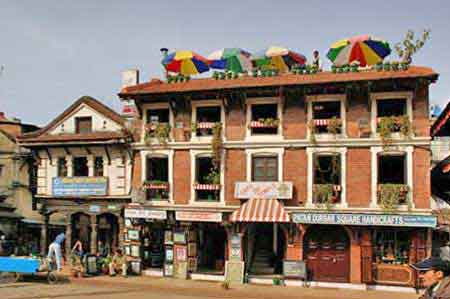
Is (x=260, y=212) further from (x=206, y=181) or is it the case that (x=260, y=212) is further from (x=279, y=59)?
(x=279, y=59)

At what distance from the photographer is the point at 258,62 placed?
2828cm

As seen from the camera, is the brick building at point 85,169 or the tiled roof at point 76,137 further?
the brick building at point 85,169

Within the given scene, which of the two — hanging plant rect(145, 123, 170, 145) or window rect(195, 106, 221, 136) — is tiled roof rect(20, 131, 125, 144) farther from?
window rect(195, 106, 221, 136)

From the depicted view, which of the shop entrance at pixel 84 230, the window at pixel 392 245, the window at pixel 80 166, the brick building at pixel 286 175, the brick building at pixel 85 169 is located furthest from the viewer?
the shop entrance at pixel 84 230

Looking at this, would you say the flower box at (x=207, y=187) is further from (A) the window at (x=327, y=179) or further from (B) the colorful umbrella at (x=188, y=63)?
(B) the colorful umbrella at (x=188, y=63)

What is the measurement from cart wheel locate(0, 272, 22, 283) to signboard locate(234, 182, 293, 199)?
33.7ft

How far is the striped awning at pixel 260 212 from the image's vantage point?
23906 mm

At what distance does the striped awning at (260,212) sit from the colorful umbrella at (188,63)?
25.1 feet

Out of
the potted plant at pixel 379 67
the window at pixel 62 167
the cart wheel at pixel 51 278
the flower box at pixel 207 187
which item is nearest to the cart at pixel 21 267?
the cart wheel at pixel 51 278

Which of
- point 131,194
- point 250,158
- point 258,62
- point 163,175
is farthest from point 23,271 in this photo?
point 258,62

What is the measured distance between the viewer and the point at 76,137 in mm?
28469

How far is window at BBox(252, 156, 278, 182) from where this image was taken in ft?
83.4

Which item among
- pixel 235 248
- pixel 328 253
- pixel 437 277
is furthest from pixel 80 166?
pixel 437 277

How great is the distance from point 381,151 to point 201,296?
32.2 ft
